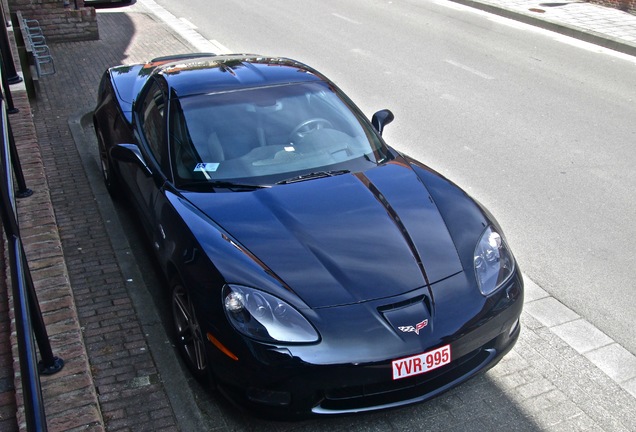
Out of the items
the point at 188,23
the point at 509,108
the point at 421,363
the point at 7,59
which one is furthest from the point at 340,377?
→ the point at 188,23

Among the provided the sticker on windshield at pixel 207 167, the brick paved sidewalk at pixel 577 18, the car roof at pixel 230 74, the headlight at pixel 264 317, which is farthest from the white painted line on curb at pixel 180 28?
the headlight at pixel 264 317

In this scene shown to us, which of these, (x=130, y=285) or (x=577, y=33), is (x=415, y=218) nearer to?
(x=130, y=285)

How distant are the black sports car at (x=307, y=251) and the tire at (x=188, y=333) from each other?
16 millimetres

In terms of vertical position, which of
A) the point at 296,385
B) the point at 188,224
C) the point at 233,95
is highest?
the point at 233,95

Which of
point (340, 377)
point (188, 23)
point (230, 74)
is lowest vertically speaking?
point (188, 23)

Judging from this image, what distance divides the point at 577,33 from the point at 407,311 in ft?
42.9

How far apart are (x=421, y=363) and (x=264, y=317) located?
817mm

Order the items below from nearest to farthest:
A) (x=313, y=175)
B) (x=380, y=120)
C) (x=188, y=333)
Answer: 1. (x=188, y=333)
2. (x=313, y=175)
3. (x=380, y=120)

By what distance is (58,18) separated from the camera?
1330 centimetres

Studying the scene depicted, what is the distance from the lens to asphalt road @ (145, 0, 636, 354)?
598 cm

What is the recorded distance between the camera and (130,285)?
5.25m

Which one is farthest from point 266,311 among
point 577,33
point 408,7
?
point 408,7

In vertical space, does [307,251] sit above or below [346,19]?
above

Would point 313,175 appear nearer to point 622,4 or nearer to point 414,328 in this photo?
point 414,328
